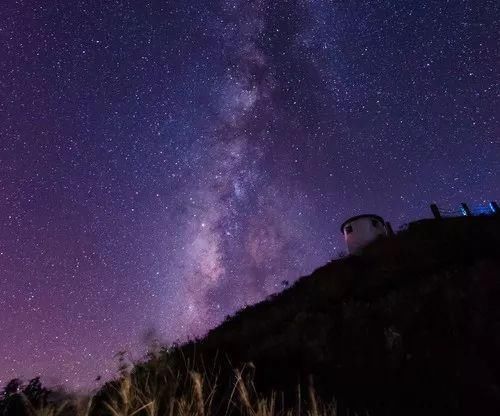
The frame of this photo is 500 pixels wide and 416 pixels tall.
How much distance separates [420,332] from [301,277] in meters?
15.1

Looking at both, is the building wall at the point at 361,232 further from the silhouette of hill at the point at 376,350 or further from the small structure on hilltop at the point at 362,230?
the silhouette of hill at the point at 376,350

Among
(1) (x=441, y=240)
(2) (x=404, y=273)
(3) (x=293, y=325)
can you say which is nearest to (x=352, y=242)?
(1) (x=441, y=240)

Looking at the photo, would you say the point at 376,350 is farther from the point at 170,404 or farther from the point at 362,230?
the point at 362,230

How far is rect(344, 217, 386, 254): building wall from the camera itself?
109ft

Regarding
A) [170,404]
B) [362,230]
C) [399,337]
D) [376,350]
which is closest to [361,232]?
[362,230]

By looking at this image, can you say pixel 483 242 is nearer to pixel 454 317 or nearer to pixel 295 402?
pixel 454 317

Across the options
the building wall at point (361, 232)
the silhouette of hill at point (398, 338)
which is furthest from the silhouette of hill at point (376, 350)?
the building wall at point (361, 232)

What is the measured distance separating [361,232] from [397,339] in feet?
63.9

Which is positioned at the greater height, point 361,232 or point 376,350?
point 361,232

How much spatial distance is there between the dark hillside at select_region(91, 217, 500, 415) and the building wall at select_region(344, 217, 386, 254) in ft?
28.8

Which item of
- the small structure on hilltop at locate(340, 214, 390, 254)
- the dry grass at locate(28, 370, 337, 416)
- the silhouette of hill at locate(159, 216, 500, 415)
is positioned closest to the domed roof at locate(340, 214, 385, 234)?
the small structure on hilltop at locate(340, 214, 390, 254)

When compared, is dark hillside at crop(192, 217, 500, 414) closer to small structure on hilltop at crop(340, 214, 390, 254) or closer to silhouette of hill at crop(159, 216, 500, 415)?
silhouette of hill at crop(159, 216, 500, 415)

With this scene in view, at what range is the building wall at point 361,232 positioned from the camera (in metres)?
33.2

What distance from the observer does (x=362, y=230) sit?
111 ft
